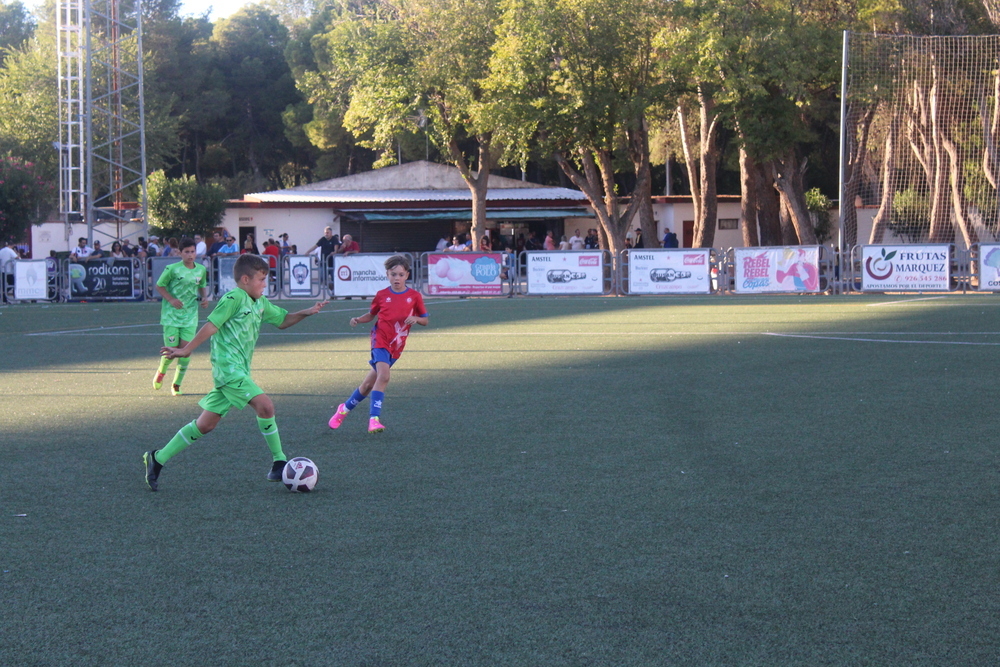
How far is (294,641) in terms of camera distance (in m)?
4.06

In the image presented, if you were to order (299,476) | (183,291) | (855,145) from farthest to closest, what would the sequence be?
(855,145), (183,291), (299,476)

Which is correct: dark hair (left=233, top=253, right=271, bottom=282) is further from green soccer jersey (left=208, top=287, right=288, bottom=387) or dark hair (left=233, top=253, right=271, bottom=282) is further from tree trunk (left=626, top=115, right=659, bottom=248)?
tree trunk (left=626, top=115, right=659, bottom=248)

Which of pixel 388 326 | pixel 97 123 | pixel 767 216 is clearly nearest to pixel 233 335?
pixel 388 326

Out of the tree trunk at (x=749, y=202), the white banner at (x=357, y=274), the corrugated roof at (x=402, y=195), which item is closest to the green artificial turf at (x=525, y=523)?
the white banner at (x=357, y=274)

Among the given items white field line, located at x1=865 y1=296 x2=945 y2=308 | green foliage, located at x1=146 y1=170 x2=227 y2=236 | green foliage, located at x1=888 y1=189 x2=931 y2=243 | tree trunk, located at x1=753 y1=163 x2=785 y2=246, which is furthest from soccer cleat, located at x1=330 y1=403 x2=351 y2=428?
green foliage, located at x1=146 y1=170 x2=227 y2=236

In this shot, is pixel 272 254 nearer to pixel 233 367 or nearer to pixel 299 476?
pixel 233 367

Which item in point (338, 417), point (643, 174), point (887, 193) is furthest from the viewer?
point (643, 174)

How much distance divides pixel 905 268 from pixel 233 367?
22.2 meters

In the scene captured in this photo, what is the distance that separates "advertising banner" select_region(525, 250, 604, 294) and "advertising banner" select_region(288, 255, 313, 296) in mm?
5762

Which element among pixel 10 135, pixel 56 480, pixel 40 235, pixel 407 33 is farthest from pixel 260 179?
pixel 56 480

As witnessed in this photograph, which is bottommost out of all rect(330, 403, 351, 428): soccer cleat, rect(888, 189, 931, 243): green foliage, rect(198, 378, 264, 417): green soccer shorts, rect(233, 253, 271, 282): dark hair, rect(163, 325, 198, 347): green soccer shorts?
rect(330, 403, 351, 428): soccer cleat

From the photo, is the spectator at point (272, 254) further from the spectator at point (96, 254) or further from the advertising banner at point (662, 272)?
the advertising banner at point (662, 272)

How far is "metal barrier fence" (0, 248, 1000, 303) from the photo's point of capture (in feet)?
84.4

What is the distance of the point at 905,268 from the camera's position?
84.6ft
